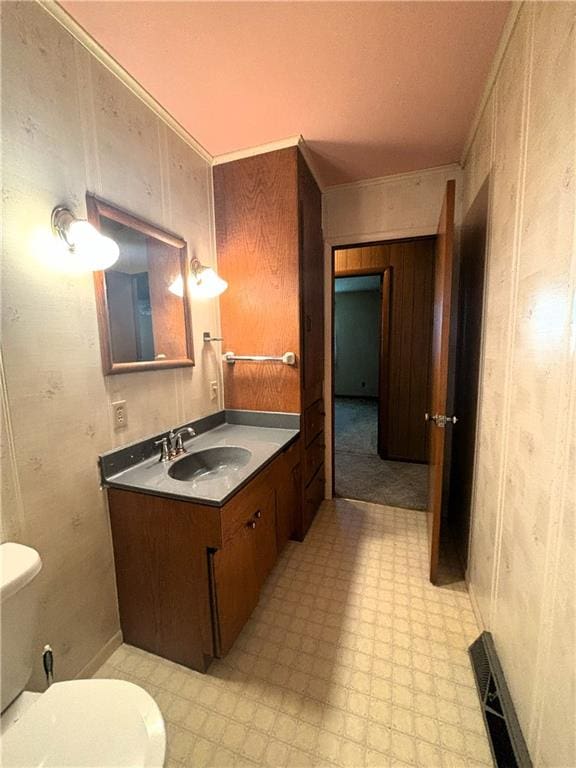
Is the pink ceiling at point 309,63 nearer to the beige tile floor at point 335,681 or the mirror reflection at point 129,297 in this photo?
the mirror reflection at point 129,297

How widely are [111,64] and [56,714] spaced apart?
2118 millimetres

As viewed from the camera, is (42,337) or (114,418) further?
(114,418)

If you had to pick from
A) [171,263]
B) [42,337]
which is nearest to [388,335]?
[171,263]

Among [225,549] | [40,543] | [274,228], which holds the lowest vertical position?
[225,549]

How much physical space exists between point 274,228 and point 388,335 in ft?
6.27

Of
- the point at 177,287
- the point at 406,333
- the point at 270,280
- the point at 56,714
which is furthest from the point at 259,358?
the point at 406,333

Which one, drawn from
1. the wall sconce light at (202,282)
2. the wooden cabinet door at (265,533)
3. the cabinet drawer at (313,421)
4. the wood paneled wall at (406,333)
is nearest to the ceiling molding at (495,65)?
the wood paneled wall at (406,333)

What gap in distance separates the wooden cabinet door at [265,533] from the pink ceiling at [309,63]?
178cm

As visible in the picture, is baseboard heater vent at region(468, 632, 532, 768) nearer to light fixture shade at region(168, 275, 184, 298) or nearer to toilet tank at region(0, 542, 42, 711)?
toilet tank at region(0, 542, 42, 711)

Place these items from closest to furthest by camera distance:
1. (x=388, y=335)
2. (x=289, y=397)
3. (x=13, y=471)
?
1. (x=13, y=471)
2. (x=289, y=397)
3. (x=388, y=335)

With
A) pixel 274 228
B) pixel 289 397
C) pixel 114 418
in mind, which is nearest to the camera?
pixel 114 418

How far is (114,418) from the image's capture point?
49.9 inches

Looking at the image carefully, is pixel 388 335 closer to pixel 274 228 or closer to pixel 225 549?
pixel 274 228

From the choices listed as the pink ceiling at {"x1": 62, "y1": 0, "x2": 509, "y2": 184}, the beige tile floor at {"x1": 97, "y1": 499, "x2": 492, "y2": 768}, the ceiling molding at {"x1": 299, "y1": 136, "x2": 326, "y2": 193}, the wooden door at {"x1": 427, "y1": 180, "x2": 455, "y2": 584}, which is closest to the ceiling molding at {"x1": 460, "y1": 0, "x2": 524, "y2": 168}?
the pink ceiling at {"x1": 62, "y1": 0, "x2": 509, "y2": 184}
